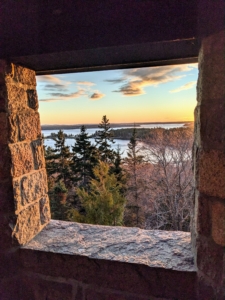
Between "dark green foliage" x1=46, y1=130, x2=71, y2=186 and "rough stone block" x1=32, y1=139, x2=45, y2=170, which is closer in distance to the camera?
"rough stone block" x1=32, y1=139, x2=45, y2=170

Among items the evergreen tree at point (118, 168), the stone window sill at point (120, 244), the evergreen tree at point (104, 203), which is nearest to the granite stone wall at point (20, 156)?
the stone window sill at point (120, 244)

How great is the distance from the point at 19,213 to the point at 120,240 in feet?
1.79

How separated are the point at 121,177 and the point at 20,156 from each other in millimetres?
1150

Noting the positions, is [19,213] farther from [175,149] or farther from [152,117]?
[175,149]

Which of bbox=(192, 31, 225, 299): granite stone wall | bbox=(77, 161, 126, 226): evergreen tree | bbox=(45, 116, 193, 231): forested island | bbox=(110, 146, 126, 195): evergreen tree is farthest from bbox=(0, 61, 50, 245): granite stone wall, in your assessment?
bbox=(192, 31, 225, 299): granite stone wall

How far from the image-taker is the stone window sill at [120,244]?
107cm

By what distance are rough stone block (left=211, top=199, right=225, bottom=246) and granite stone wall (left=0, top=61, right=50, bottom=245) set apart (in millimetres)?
925

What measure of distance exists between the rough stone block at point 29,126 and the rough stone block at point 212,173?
89 centimetres

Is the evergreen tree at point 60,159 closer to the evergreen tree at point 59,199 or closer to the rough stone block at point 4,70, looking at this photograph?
the evergreen tree at point 59,199

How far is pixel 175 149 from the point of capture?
2945 millimetres

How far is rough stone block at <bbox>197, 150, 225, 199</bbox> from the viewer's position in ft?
2.85

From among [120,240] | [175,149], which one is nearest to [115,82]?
[120,240]

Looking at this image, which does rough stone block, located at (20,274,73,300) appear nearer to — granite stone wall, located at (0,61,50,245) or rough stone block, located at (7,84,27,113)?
granite stone wall, located at (0,61,50,245)

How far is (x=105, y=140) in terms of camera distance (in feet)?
4.92
